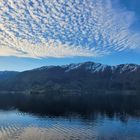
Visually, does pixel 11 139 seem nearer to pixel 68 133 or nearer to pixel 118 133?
pixel 68 133

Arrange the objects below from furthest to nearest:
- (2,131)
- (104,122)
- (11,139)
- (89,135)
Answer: (104,122)
(2,131)
(89,135)
(11,139)

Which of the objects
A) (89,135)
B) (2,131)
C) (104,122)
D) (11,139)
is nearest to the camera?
(11,139)

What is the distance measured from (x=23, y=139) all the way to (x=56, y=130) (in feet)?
61.2

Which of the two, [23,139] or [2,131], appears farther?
[2,131]

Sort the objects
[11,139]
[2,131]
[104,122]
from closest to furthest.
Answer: [11,139] → [2,131] → [104,122]

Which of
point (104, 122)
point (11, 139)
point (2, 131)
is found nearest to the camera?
point (11, 139)

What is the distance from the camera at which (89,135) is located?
9069 cm

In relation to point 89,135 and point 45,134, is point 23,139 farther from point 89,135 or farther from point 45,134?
point 89,135

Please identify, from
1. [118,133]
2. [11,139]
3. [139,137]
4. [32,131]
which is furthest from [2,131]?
[139,137]

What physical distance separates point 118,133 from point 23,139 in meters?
28.5

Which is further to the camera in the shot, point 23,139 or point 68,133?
point 68,133

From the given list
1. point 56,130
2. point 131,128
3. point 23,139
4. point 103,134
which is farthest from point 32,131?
point 131,128

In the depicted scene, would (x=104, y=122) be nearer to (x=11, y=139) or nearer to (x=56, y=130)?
(x=56, y=130)

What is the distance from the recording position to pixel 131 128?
103562 mm
